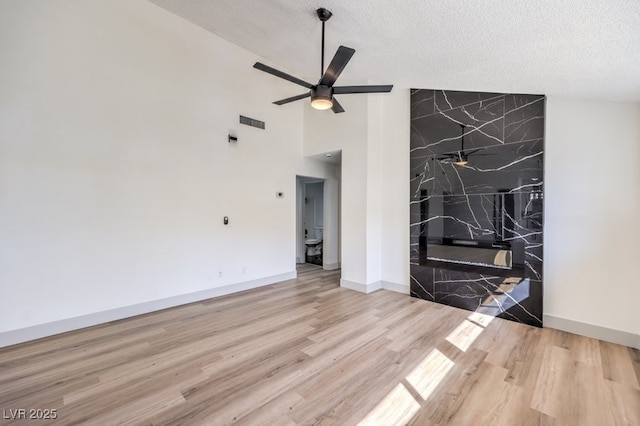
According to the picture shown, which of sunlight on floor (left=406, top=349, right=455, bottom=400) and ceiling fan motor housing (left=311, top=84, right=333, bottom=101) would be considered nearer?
sunlight on floor (left=406, top=349, right=455, bottom=400)

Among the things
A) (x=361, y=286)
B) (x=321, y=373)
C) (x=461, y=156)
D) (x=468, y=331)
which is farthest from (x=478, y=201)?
(x=321, y=373)

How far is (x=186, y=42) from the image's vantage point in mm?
3801

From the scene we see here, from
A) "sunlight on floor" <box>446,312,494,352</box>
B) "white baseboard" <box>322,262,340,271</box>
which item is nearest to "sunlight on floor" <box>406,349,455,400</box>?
"sunlight on floor" <box>446,312,494,352</box>

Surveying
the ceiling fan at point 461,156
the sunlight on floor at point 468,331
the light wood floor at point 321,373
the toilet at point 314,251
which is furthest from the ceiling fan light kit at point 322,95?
the toilet at point 314,251

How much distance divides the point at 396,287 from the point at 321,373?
262cm

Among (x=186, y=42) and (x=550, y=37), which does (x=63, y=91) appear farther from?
(x=550, y=37)

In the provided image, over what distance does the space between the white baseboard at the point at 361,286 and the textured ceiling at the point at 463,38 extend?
330cm

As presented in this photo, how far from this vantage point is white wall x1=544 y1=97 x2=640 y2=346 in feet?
8.99

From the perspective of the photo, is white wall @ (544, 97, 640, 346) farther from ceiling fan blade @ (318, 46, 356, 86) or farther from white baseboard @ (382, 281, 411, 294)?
ceiling fan blade @ (318, 46, 356, 86)

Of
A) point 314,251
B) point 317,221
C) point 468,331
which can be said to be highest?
point 317,221

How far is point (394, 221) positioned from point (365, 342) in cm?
230

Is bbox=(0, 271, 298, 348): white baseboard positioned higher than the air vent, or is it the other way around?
the air vent

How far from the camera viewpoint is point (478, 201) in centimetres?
366

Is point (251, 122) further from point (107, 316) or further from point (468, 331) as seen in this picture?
point (468, 331)
